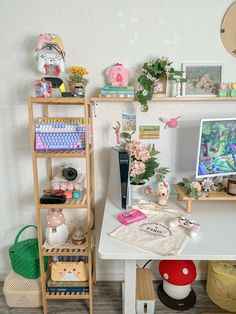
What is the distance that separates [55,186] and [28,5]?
109 cm

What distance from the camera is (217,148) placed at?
1.34 meters

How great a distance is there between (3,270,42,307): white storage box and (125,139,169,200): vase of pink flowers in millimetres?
875

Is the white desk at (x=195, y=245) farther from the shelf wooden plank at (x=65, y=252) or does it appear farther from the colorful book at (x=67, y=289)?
the colorful book at (x=67, y=289)

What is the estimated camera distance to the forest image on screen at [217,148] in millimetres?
1310

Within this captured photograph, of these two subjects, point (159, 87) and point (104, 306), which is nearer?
point (159, 87)

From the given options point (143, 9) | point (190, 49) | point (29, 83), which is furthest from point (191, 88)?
point (29, 83)

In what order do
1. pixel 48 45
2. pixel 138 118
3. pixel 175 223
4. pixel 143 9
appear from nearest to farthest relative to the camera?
1. pixel 175 223
2. pixel 48 45
3. pixel 143 9
4. pixel 138 118

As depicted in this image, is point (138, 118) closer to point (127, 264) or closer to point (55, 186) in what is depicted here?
point (55, 186)

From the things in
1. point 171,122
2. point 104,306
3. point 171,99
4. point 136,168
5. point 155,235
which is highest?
point 171,99

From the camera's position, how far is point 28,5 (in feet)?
4.58

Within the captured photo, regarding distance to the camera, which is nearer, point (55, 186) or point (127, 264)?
point (127, 264)

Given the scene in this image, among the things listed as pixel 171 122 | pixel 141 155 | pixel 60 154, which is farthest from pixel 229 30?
pixel 60 154

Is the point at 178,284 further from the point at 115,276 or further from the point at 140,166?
the point at 140,166

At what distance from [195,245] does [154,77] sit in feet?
3.12
